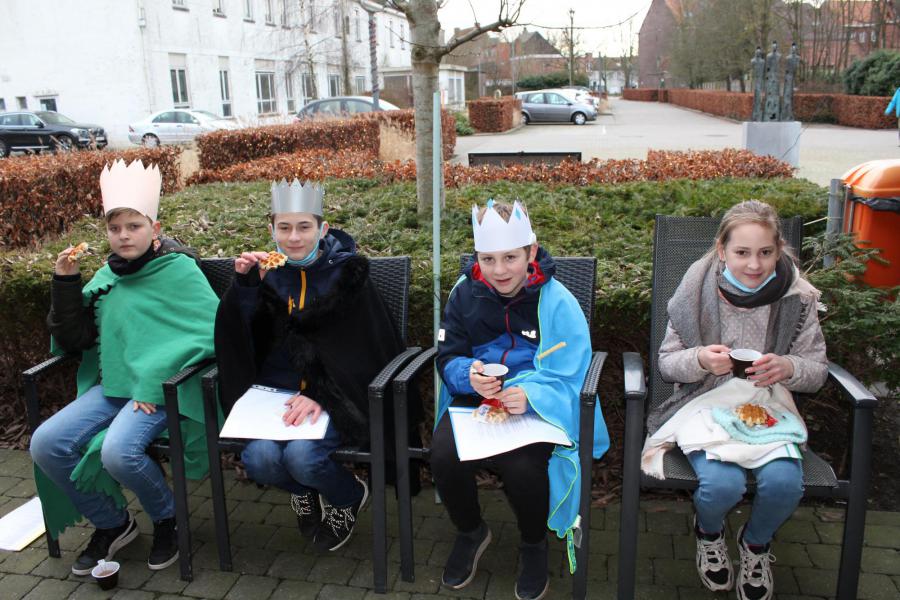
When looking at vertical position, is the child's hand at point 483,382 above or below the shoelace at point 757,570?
above

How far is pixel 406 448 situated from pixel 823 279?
1.97 metres

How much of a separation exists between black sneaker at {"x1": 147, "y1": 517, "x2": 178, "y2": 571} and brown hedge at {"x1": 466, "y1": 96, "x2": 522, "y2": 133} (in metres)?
26.8

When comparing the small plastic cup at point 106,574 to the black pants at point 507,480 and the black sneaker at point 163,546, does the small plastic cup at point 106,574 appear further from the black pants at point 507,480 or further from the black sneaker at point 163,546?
the black pants at point 507,480

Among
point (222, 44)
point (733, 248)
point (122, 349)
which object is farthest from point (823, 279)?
point (222, 44)

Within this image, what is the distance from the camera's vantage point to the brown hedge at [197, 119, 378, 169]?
10883 mm

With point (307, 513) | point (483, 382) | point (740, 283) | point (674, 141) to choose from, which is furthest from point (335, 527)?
point (674, 141)

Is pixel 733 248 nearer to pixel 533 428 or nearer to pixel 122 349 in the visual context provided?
pixel 533 428

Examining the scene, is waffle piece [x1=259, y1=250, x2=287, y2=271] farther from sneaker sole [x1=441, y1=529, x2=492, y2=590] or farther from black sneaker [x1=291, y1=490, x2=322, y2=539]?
sneaker sole [x1=441, y1=529, x2=492, y2=590]

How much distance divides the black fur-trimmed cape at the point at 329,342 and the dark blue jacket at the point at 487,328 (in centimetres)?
32

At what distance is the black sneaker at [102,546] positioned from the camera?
322cm

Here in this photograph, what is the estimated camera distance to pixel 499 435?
9.47 feet

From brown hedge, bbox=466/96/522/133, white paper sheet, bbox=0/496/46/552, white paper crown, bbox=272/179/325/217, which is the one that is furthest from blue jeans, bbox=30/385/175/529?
brown hedge, bbox=466/96/522/133

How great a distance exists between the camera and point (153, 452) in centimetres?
325

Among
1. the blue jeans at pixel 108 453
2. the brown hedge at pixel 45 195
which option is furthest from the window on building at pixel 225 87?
the blue jeans at pixel 108 453
